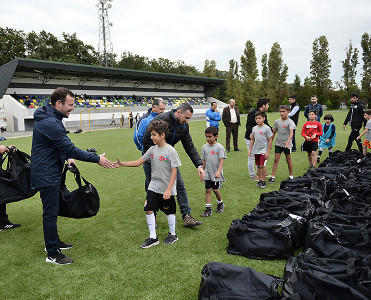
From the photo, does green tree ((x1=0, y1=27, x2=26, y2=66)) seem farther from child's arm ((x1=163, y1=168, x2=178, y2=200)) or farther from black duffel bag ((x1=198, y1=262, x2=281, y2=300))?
black duffel bag ((x1=198, y1=262, x2=281, y2=300))

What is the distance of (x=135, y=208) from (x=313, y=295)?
3.77 metres

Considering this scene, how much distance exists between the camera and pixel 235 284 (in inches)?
94.7

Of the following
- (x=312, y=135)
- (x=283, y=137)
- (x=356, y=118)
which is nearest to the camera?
(x=283, y=137)

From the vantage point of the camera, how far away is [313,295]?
6.84 ft

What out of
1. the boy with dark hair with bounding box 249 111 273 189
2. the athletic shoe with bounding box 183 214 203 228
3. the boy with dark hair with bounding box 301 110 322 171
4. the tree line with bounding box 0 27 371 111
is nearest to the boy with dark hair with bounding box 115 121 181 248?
the athletic shoe with bounding box 183 214 203 228

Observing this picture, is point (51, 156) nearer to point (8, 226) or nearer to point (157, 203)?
point (157, 203)

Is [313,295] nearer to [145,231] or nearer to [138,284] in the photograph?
[138,284]

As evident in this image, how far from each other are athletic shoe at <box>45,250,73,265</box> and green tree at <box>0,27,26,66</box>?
2106 inches

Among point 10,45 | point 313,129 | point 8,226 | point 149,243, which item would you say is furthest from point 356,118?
point 10,45

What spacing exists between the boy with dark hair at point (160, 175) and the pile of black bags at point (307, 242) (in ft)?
2.95

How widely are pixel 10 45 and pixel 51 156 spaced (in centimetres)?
5515

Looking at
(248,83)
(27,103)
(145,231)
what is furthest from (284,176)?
(248,83)

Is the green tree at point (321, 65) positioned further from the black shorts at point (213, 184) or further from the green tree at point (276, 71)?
the black shorts at point (213, 184)

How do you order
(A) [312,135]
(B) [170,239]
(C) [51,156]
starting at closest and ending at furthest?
(C) [51,156] < (B) [170,239] < (A) [312,135]
